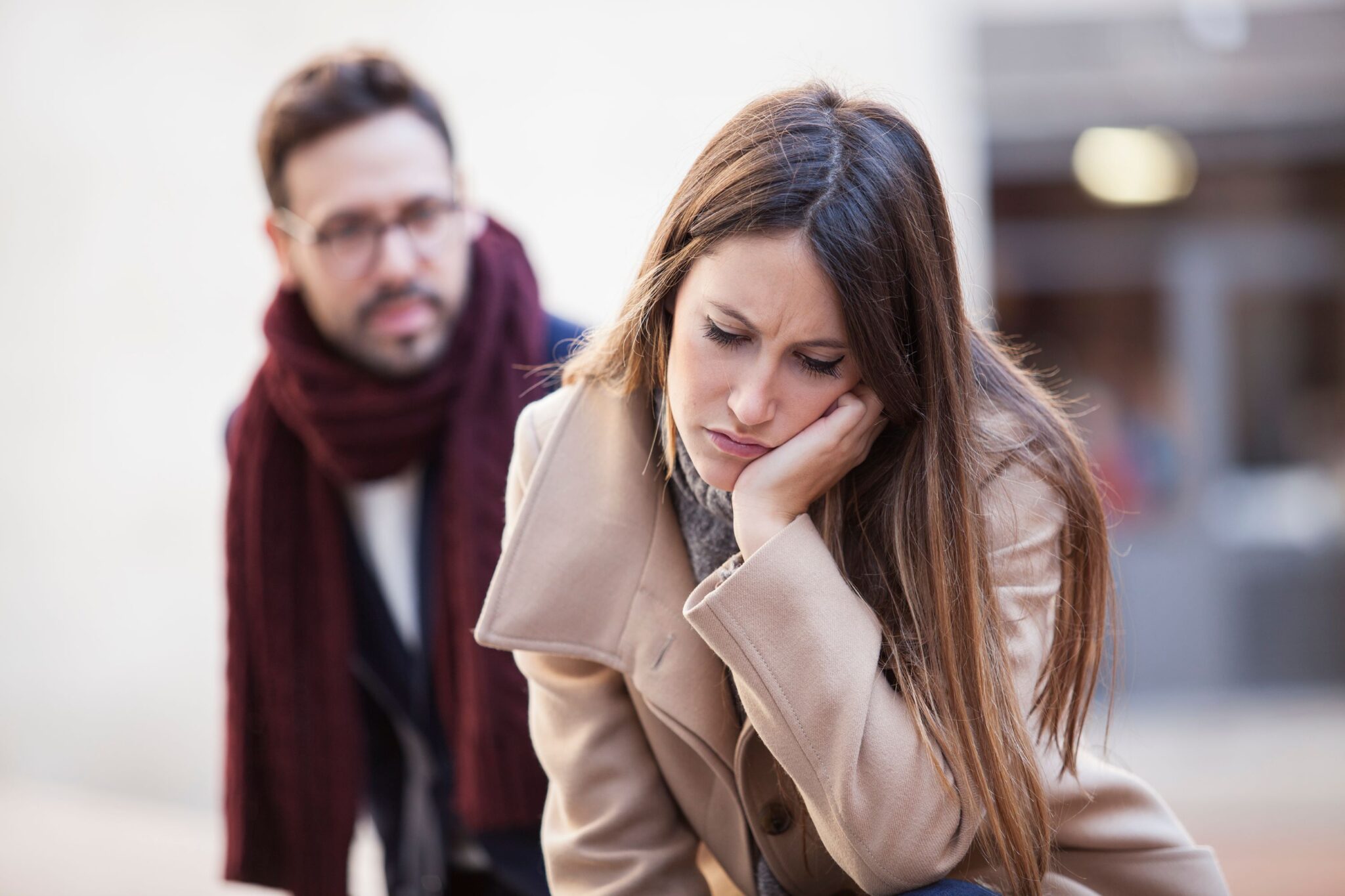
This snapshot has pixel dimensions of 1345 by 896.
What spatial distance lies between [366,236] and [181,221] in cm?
292

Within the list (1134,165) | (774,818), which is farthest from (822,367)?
(1134,165)

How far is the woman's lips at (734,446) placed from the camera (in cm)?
154

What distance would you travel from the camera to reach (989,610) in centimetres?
158

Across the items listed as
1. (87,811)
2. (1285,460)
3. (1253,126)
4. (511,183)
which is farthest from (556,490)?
(1285,460)

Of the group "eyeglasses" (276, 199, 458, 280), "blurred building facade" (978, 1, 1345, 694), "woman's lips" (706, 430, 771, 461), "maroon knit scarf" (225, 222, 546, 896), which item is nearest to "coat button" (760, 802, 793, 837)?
"woman's lips" (706, 430, 771, 461)

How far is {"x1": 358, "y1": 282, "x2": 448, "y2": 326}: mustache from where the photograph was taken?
2.37m

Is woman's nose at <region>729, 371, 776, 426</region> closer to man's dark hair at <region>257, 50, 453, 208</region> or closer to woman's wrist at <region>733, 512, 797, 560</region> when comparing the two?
woman's wrist at <region>733, 512, 797, 560</region>

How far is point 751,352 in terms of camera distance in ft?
4.80

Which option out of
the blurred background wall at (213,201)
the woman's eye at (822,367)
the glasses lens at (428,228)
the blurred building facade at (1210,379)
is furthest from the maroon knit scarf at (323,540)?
the blurred building facade at (1210,379)

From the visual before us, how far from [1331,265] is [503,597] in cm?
584

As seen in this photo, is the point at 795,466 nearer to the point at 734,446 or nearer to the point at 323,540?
the point at 734,446

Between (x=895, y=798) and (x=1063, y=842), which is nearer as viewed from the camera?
(x=895, y=798)

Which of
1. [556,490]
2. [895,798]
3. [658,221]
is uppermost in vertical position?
[658,221]

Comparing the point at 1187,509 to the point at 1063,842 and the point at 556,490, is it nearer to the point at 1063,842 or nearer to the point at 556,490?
the point at 1063,842
